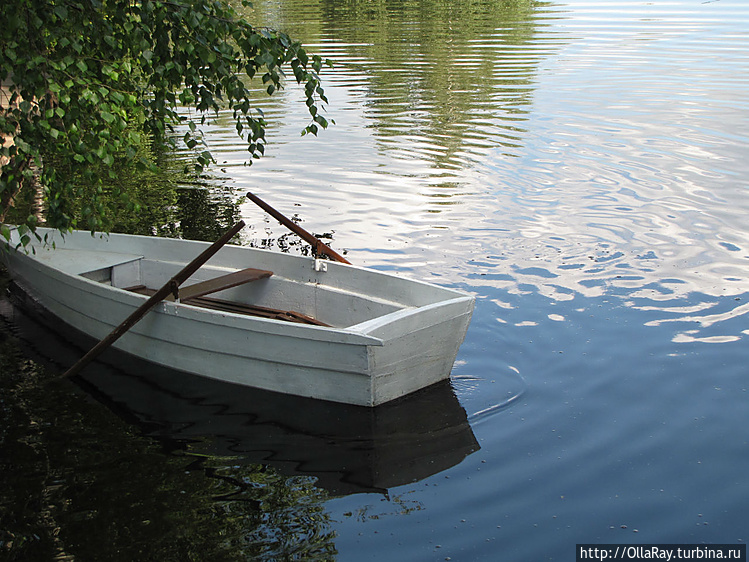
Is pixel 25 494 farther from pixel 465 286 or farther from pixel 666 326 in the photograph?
pixel 666 326

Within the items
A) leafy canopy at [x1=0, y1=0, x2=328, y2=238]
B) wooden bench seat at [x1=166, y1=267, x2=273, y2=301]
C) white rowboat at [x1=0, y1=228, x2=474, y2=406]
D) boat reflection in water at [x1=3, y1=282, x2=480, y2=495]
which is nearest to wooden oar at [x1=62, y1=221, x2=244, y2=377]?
white rowboat at [x1=0, y1=228, x2=474, y2=406]

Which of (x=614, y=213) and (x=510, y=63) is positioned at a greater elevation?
(x=510, y=63)

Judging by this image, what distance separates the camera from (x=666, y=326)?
7855mm

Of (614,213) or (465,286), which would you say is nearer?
(465,286)

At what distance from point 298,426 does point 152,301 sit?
1.74m

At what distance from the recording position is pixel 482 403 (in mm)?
6598

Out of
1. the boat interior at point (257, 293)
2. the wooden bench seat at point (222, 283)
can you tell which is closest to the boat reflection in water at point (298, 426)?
the wooden bench seat at point (222, 283)

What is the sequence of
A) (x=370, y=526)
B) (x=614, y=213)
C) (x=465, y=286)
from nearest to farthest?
(x=370, y=526) < (x=465, y=286) < (x=614, y=213)

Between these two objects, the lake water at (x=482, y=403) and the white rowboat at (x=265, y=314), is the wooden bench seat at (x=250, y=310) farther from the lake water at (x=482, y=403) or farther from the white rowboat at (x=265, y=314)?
the lake water at (x=482, y=403)

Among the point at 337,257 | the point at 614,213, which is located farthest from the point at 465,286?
the point at 614,213

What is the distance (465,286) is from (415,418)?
281 cm

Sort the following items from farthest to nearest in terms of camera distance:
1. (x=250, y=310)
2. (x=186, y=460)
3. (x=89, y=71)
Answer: (x=250, y=310) < (x=186, y=460) < (x=89, y=71)

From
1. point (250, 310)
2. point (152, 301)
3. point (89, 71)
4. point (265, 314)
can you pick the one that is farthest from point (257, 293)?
point (89, 71)

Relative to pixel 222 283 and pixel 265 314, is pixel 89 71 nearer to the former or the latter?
pixel 222 283
